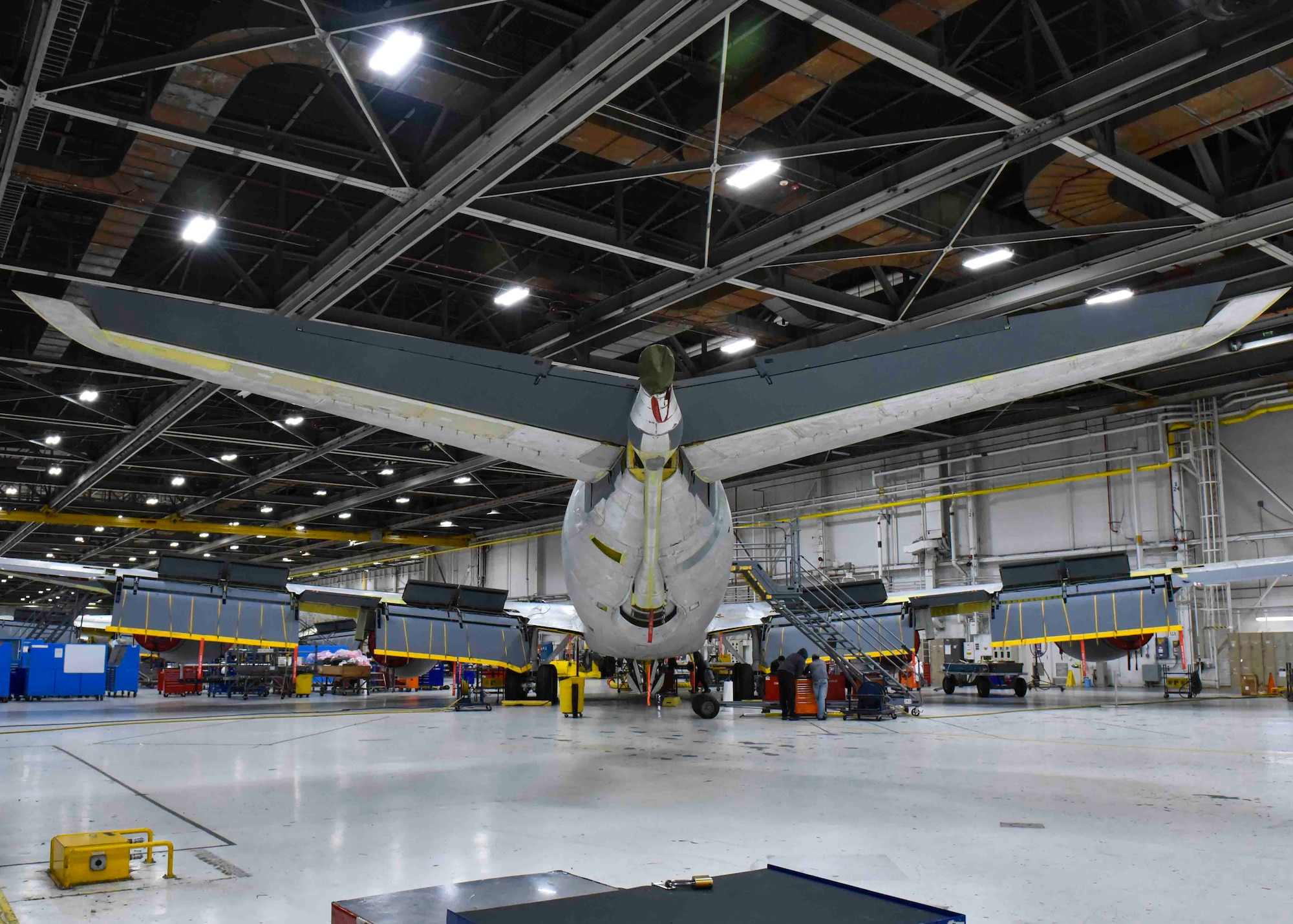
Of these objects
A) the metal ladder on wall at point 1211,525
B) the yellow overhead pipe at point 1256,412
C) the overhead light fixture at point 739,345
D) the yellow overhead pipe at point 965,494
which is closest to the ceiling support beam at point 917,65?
the overhead light fixture at point 739,345

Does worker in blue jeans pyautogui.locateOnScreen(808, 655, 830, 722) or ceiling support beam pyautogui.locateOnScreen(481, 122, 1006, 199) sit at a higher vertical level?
ceiling support beam pyautogui.locateOnScreen(481, 122, 1006, 199)

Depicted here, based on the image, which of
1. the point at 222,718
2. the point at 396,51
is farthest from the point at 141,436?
the point at 396,51

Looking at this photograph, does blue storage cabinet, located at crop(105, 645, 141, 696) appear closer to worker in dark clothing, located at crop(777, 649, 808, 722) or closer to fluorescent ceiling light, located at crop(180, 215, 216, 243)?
fluorescent ceiling light, located at crop(180, 215, 216, 243)

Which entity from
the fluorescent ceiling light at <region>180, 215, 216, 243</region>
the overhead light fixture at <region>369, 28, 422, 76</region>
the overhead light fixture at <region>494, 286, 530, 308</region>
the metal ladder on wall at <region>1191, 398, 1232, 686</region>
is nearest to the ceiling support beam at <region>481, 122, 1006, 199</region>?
the overhead light fixture at <region>369, 28, 422, 76</region>

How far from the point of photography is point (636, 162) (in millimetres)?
15391

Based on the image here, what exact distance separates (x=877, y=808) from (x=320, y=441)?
27650mm

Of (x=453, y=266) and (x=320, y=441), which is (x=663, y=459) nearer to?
(x=453, y=266)

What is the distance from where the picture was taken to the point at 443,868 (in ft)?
17.4

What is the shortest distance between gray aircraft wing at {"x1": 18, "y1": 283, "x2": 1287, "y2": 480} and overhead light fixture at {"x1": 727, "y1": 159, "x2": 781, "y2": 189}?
260 inches

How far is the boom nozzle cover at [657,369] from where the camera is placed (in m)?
7.33

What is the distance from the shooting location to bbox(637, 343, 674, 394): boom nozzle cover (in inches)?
289

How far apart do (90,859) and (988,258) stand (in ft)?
58.9

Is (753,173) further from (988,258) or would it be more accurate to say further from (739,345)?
(739,345)

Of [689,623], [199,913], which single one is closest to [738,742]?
[689,623]
